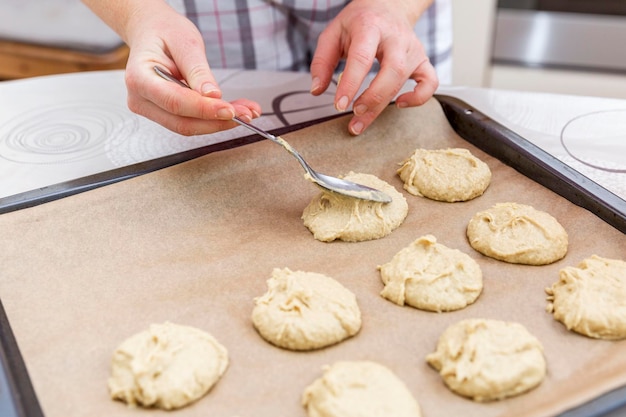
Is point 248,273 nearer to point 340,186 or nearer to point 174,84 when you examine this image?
point 340,186

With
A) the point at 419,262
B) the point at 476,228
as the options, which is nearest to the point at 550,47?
the point at 476,228

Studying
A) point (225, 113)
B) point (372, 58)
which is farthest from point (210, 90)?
point (372, 58)

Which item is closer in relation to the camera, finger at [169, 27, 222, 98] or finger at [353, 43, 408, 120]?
finger at [169, 27, 222, 98]

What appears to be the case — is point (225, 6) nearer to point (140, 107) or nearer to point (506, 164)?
point (140, 107)

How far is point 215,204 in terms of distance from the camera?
1.42 m

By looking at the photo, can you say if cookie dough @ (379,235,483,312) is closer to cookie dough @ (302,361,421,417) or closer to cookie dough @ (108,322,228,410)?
cookie dough @ (302,361,421,417)

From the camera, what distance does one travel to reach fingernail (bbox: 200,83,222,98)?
123 cm

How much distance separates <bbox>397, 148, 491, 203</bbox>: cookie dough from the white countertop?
28cm

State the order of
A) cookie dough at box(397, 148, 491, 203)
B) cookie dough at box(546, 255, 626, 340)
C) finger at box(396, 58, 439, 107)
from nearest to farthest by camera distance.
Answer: cookie dough at box(546, 255, 626, 340), cookie dough at box(397, 148, 491, 203), finger at box(396, 58, 439, 107)

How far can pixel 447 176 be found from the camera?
56.7 inches

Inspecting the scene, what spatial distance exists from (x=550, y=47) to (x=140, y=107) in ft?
6.74

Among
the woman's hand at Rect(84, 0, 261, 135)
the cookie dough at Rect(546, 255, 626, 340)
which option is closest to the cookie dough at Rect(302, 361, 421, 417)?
the cookie dough at Rect(546, 255, 626, 340)

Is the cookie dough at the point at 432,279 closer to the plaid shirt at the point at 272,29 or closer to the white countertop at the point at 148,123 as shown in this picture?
the white countertop at the point at 148,123

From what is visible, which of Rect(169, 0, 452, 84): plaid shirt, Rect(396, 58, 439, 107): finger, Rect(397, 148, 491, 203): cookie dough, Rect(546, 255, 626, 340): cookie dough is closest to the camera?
Rect(546, 255, 626, 340): cookie dough
